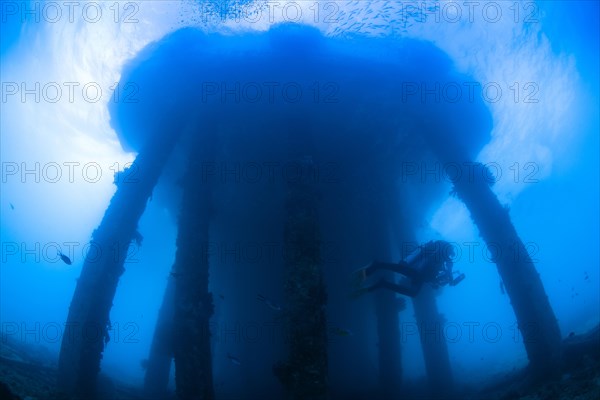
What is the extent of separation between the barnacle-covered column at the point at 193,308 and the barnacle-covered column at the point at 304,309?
2.71 metres

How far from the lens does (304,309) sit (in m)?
8.05

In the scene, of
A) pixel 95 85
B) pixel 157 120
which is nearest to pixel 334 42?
pixel 157 120

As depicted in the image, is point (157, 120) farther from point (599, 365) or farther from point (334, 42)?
point (599, 365)

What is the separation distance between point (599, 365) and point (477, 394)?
6.00 m

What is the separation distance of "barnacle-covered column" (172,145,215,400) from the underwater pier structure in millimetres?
37

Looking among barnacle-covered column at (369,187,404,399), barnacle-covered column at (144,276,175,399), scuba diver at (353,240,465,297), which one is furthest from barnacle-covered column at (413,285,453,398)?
barnacle-covered column at (144,276,175,399)

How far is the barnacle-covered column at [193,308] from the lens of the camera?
8883 mm

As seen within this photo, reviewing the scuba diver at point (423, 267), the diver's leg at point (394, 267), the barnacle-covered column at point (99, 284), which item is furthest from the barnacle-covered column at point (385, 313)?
the barnacle-covered column at point (99, 284)

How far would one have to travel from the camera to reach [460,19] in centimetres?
1418

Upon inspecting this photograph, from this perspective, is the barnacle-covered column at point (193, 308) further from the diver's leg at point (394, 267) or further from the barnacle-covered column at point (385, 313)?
the barnacle-covered column at point (385, 313)

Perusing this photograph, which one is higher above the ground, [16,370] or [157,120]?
[157,120]

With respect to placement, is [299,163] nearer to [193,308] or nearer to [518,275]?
[193,308]

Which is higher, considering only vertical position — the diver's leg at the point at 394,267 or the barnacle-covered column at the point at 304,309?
the diver's leg at the point at 394,267

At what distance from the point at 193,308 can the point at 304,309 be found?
3.58m
